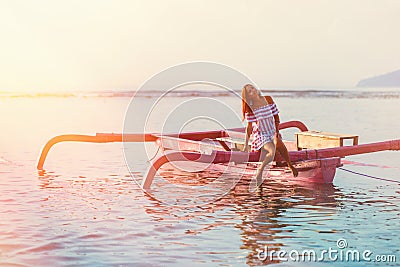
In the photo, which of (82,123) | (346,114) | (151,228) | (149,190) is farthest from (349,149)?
(346,114)

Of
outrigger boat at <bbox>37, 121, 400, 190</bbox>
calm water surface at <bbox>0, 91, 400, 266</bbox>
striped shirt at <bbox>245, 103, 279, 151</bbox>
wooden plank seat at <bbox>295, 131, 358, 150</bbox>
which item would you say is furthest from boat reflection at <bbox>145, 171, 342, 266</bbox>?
wooden plank seat at <bbox>295, 131, 358, 150</bbox>

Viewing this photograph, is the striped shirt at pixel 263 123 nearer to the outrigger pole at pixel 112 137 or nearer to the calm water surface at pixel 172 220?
the calm water surface at pixel 172 220

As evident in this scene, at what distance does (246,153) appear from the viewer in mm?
12555

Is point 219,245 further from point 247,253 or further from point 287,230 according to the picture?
point 287,230

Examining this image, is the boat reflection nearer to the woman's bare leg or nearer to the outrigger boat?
the outrigger boat

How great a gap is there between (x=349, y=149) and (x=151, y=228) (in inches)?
204

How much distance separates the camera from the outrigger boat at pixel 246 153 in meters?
12.6

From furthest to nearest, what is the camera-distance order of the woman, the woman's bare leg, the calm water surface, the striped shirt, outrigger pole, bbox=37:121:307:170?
outrigger pole, bbox=37:121:307:170 → the woman's bare leg → the striped shirt → the woman → the calm water surface

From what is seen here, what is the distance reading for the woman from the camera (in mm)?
12383

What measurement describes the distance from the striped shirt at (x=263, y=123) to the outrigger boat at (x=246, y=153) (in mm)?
292

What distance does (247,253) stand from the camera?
8672 mm

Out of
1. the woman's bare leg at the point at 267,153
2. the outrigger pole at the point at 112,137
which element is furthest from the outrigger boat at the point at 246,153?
the woman's bare leg at the point at 267,153

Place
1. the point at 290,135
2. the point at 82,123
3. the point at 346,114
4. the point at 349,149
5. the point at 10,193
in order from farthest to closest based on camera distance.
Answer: the point at 346,114
the point at 82,123
the point at 290,135
the point at 349,149
the point at 10,193

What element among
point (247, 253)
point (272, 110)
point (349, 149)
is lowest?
point (247, 253)
